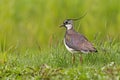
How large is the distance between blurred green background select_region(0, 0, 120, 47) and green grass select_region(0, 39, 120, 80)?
204 centimetres

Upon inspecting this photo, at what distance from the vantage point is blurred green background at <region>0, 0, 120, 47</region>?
1226 centimetres

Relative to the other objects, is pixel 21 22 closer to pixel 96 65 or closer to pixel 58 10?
pixel 58 10

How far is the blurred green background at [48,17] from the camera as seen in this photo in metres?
12.3

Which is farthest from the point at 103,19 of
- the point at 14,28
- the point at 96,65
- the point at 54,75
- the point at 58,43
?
the point at 54,75

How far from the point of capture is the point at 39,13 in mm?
12430

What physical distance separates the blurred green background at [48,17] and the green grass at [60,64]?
A: 2.04 m

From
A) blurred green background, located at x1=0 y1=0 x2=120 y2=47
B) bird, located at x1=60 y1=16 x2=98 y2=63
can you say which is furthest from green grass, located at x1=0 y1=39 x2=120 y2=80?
blurred green background, located at x1=0 y1=0 x2=120 y2=47

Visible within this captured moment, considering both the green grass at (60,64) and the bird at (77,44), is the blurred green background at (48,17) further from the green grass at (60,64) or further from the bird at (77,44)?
the bird at (77,44)

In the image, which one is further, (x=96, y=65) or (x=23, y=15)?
(x=23, y=15)

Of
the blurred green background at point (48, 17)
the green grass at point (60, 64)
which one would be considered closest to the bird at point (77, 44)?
the green grass at point (60, 64)

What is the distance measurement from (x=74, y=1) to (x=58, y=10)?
0.38 m

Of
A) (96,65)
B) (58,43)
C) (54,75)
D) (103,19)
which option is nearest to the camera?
(54,75)

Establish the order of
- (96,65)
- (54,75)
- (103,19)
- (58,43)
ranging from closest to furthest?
(54,75), (96,65), (58,43), (103,19)

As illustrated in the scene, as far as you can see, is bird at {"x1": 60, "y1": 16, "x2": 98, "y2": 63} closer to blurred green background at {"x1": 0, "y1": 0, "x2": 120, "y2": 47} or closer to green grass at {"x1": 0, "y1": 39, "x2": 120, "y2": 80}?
green grass at {"x1": 0, "y1": 39, "x2": 120, "y2": 80}
